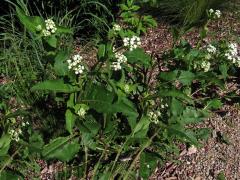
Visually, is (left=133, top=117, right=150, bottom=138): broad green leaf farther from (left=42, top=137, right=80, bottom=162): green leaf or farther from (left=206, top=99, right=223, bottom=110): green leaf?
(left=206, top=99, right=223, bottom=110): green leaf

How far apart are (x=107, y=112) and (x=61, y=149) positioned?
33 centimetres

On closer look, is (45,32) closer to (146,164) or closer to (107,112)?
(107,112)

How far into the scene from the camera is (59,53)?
2.00 meters

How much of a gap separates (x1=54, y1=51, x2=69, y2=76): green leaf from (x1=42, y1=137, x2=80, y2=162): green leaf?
31 centimetres

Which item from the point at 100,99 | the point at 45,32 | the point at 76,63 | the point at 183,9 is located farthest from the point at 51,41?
the point at 183,9

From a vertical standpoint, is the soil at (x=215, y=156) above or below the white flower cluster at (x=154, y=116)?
below

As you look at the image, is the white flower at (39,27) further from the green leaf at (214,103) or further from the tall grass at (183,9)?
the tall grass at (183,9)

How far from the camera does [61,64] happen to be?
2.00 meters

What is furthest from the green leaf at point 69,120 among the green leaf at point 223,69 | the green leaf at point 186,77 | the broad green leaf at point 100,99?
the green leaf at point 223,69

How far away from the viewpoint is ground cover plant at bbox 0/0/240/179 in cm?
196

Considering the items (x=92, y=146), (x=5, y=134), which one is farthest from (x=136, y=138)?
(x=5, y=134)

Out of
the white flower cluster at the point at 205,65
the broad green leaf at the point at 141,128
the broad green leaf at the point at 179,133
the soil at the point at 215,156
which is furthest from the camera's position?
the soil at the point at 215,156

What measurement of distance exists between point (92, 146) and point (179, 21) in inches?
59.2

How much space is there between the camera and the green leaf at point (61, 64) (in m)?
1.99
